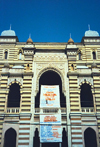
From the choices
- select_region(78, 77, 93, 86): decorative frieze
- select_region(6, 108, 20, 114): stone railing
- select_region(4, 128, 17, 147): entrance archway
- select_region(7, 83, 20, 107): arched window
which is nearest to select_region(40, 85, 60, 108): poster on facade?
select_region(6, 108, 20, 114): stone railing

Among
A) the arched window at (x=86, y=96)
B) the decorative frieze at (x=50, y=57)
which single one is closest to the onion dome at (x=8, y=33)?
the decorative frieze at (x=50, y=57)

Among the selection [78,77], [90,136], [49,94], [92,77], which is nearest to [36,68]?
[49,94]

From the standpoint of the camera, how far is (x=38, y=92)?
2198 centimetres

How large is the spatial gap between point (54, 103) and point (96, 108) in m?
5.31

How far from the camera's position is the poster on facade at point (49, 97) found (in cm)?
2031

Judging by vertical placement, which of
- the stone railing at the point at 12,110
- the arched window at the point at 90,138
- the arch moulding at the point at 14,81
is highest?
the arch moulding at the point at 14,81

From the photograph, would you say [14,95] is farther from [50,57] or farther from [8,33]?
[8,33]

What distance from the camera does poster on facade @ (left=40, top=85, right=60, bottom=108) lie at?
2031 centimetres

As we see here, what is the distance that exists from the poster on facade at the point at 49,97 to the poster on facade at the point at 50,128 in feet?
4.67

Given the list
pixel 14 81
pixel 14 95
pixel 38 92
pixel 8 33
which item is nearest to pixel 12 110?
pixel 14 95

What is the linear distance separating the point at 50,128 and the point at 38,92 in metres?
4.98

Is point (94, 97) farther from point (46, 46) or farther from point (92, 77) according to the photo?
point (46, 46)

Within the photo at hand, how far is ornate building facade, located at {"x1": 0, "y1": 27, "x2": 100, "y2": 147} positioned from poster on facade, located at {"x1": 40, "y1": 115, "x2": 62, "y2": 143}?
0.61 m

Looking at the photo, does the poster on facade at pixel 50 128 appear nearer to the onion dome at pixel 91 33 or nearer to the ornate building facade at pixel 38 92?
the ornate building facade at pixel 38 92
